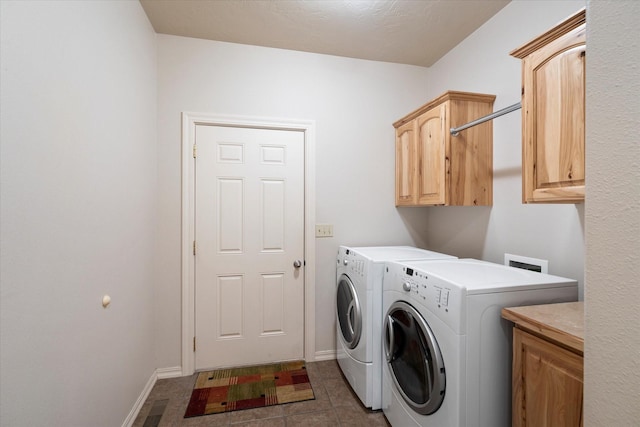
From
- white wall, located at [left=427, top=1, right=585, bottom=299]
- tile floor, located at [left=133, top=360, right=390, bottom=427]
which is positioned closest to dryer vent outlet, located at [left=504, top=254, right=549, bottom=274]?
white wall, located at [left=427, top=1, right=585, bottom=299]

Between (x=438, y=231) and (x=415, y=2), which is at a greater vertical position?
(x=415, y=2)

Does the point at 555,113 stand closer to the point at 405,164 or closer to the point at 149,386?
the point at 405,164

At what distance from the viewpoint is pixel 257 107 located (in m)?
2.23

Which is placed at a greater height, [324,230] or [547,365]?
[324,230]

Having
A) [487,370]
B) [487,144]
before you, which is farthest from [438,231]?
[487,370]

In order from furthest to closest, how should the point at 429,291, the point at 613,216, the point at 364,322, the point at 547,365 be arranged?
1. the point at 364,322
2. the point at 429,291
3. the point at 547,365
4. the point at 613,216

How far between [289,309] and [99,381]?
1.29m

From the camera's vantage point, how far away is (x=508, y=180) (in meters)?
1.77

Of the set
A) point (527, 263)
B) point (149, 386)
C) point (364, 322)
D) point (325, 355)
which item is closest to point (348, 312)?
point (364, 322)

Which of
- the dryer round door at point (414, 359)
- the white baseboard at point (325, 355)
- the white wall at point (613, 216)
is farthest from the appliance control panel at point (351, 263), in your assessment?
the white wall at point (613, 216)

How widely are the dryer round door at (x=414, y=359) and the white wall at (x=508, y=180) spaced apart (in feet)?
2.85

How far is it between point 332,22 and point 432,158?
1.21 metres

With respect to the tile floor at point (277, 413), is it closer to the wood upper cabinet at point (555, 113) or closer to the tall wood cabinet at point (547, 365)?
the tall wood cabinet at point (547, 365)

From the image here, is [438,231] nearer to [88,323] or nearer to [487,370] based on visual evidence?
[487,370]
